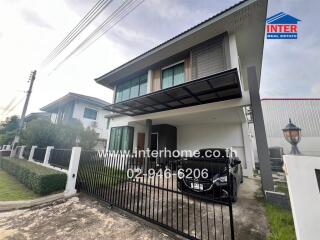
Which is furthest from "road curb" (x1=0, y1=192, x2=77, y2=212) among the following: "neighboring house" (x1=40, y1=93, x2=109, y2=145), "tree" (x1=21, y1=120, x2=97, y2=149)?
"neighboring house" (x1=40, y1=93, x2=109, y2=145)

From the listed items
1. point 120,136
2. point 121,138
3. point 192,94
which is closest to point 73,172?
point 121,138

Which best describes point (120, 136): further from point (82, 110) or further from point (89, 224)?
point (82, 110)

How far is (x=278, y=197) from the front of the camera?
451 centimetres

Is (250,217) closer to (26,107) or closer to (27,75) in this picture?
(26,107)

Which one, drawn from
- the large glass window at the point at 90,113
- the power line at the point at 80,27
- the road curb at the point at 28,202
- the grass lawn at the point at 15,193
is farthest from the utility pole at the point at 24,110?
the road curb at the point at 28,202

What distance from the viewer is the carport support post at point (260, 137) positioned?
4.96m

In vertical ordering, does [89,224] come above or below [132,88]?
below

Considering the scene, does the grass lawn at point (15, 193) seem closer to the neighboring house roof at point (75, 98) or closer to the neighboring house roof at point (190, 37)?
the neighboring house roof at point (190, 37)

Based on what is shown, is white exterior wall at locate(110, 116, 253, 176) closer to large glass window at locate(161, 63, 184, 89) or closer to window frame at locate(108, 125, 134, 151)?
window frame at locate(108, 125, 134, 151)

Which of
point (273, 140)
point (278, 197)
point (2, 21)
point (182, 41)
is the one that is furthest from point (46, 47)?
point (273, 140)

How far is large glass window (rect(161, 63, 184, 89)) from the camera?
8.53 m

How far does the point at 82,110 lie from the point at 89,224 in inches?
595

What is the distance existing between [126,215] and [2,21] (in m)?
9.24

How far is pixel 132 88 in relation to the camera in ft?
36.0
